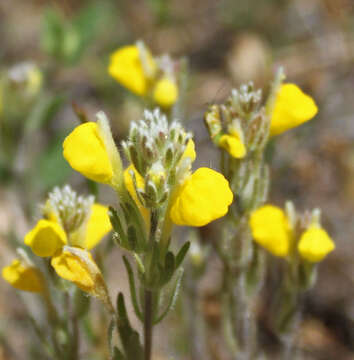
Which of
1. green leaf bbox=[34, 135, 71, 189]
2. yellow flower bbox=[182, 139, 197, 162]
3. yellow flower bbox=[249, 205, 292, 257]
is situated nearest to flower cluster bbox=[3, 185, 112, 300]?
yellow flower bbox=[182, 139, 197, 162]

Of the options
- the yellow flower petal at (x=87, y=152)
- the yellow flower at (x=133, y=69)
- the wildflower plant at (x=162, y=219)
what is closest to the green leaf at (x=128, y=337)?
the wildflower plant at (x=162, y=219)

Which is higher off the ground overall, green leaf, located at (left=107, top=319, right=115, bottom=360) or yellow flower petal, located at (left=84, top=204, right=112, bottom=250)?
yellow flower petal, located at (left=84, top=204, right=112, bottom=250)

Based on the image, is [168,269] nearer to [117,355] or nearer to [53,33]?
[117,355]

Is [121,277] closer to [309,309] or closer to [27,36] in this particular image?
[309,309]

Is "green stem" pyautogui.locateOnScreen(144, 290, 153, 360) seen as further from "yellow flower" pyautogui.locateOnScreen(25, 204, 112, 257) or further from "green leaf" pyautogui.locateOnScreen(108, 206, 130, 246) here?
"yellow flower" pyautogui.locateOnScreen(25, 204, 112, 257)

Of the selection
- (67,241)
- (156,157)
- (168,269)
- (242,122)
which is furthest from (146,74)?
(168,269)
